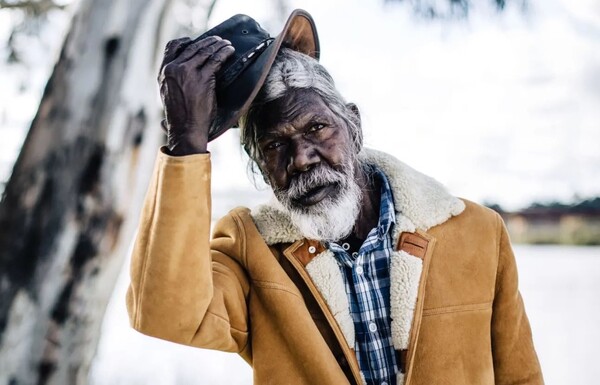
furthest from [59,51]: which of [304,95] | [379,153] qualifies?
[379,153]

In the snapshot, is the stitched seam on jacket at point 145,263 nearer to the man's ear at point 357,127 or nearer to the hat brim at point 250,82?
the hat brim at point 250,82

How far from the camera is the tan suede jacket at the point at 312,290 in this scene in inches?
62.4

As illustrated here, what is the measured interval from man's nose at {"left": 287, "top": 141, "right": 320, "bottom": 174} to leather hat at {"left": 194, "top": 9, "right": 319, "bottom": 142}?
0.25 meters

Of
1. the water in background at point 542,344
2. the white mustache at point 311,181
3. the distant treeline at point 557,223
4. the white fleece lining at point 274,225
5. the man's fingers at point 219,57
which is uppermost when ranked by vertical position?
the man's fingers at point 219,57

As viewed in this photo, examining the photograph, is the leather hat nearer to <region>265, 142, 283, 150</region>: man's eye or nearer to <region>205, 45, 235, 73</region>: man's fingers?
<region>205, 45, 235, 73</region>: man's fingers

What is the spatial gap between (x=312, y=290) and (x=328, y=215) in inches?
9.6

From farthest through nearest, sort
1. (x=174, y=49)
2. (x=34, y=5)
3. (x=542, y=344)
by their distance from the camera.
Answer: (x=542, y=344)
(x=34, y=5)
(x=174, y=49)

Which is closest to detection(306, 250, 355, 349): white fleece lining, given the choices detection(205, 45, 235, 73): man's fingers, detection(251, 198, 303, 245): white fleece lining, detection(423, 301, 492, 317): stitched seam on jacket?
detection(251, 198, 303, 245): white fleece lining

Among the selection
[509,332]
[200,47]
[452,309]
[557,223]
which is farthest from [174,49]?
[557,223]

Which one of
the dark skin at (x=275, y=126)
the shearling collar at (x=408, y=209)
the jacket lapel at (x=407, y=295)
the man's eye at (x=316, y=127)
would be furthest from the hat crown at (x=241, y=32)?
the jacket lapel at (x=407, y=295)

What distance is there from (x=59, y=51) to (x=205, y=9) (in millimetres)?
970

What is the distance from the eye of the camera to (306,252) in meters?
1.99

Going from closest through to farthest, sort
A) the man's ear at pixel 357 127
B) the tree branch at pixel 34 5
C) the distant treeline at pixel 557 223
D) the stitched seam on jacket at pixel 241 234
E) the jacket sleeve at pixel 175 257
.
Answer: the jacket sleeve at pixel 175 257 < the stitched seam on jacket at pixel 241 234 < the man's ear at pixel 357 127 < the tree branch at pixel 34 5 < the distant treeline at pixel 557 223

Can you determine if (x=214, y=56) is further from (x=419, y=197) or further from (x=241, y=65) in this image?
(x=419, y=197)
